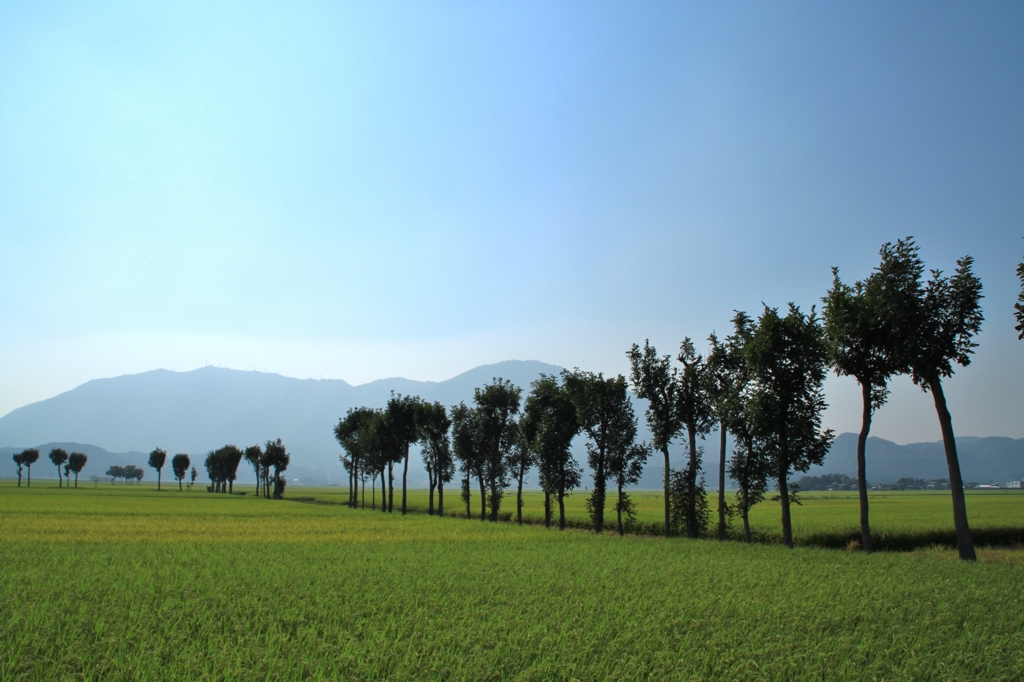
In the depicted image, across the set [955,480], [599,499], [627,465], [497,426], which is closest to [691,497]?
[627,465]

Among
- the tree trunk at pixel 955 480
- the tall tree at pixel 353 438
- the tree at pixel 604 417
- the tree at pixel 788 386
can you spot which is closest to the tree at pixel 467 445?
the tree at pixel 604 417

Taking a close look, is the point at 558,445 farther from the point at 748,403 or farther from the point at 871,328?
the point at 871,328

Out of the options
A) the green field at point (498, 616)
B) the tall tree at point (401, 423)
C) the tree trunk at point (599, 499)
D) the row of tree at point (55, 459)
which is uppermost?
the tall tree at point (401, 423)

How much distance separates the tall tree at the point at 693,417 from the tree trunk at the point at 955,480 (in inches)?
589

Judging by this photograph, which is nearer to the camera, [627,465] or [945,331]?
[945,331]

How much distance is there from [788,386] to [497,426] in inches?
1512

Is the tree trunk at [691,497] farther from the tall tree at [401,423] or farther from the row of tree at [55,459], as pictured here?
the row of tree at [55,459]

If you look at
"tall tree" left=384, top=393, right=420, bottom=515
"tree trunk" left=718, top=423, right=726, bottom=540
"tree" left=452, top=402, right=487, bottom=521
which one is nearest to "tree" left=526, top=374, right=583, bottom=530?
"tree" left=452, top=402, right=487, bottom=521

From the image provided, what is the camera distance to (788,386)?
120 ft

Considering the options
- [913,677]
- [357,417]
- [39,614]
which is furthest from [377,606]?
[357,417]

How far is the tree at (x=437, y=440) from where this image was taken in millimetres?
79250

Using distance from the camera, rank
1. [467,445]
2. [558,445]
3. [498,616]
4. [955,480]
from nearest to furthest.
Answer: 1. [498,616]
2. [955,480]
3. [558,445]
4. [467,445]

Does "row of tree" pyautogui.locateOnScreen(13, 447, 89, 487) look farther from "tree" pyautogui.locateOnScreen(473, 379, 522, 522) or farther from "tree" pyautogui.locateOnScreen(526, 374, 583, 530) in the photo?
"tree" pyautogui.locateOnScreen(526, 374, 583, 530)

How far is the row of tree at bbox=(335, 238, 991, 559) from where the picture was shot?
29.8 m
